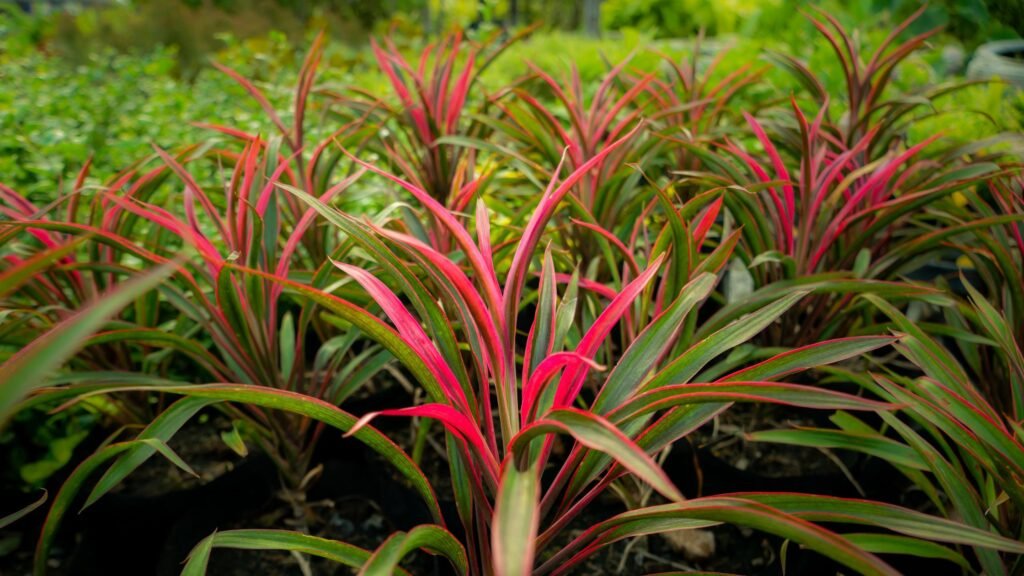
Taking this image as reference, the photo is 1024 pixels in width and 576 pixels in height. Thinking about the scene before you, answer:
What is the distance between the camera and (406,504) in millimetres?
1106

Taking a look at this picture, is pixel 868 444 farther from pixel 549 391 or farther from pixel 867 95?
pixel 867 95

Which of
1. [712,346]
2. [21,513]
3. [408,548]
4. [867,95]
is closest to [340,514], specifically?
[21,513]

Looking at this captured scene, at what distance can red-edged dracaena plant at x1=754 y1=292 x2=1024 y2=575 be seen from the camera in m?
0.80

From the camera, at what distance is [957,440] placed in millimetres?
826

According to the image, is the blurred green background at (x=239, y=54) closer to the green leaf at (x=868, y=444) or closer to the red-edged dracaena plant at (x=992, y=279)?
the red-edged dracaena plant at (x=992, y=279)

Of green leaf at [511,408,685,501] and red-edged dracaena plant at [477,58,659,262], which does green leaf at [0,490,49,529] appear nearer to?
green leaf at [511,408,685,501]

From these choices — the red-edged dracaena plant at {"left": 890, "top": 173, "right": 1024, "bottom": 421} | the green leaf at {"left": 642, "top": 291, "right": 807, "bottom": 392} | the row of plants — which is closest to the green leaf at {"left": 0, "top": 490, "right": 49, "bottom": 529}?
the row of plants

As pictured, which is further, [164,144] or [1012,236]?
[164,144]

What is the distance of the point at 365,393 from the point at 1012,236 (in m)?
1.36

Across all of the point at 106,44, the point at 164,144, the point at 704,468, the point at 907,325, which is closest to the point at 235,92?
the point at 164,144

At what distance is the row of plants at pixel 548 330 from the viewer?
0.68 m

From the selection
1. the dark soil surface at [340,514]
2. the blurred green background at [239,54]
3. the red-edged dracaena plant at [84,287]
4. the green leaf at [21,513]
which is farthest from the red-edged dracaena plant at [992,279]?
the red-edged dracaena plant at [84,287]

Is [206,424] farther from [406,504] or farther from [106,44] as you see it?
[106,44]

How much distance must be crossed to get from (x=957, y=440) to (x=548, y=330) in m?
0.53
